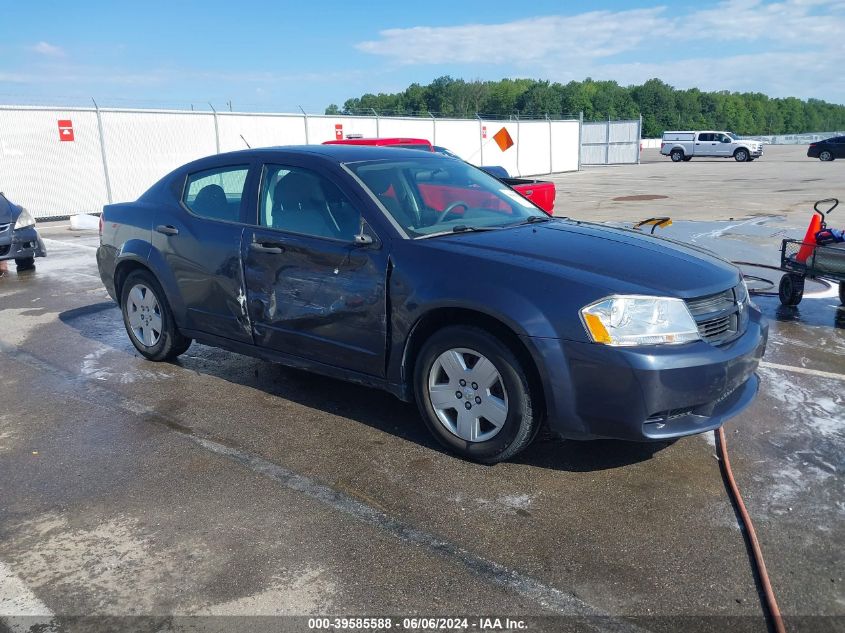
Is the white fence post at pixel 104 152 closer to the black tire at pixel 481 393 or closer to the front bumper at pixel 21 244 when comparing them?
the front bumper at pixel 21 244

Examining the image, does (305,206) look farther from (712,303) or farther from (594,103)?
(594,103)

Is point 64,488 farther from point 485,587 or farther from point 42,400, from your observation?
point 485,587

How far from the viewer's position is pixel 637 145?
4362 cm

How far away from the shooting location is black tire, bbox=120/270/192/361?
5648 millimetres

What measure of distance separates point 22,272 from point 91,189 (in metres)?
10.1

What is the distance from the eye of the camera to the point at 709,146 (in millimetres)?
45656

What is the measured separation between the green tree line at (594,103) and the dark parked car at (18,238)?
91890 mm

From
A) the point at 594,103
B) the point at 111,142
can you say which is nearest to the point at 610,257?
the point at 111,142

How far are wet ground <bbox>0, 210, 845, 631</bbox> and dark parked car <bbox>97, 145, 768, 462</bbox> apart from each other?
374 millimetres

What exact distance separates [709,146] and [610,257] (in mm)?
46207

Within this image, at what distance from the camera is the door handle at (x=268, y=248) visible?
4.61 m

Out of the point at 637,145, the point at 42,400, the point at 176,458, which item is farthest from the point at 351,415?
the point at 637,145

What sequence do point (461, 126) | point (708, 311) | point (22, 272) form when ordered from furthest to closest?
point (461, 126)
point (22, 272)
point (708, 311)

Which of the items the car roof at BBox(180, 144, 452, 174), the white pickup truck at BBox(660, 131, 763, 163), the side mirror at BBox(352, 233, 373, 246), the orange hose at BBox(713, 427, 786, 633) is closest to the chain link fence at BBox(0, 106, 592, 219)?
the car roof at BBox(180, 144, 452, 174)
